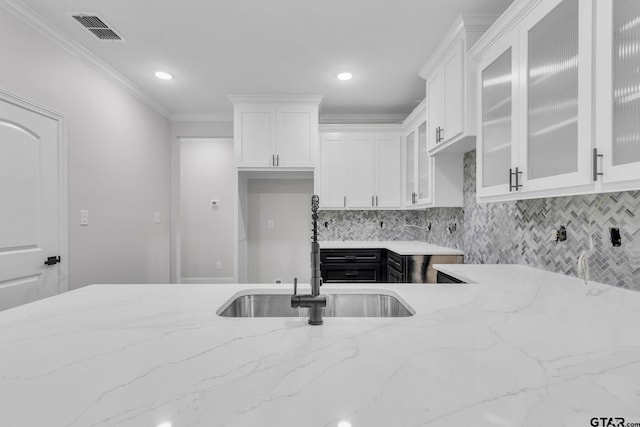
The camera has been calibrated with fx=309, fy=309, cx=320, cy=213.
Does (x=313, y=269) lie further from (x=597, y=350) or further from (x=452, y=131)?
(x=452, y=131)

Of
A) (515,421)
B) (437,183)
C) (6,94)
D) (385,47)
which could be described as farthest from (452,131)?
(6,94)

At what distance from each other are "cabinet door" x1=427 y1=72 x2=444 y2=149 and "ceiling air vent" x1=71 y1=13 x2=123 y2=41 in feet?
8.44

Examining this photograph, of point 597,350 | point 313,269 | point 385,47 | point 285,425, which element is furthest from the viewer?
point 385,47

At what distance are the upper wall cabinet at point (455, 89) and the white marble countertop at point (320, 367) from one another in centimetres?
144

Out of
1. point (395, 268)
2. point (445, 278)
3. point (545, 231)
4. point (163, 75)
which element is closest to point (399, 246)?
point (395, 268)

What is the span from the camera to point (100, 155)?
9.59 ft

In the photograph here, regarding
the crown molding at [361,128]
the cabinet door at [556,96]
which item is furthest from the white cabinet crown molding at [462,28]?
the crown molding at [361,128]

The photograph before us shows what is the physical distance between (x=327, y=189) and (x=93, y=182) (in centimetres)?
240

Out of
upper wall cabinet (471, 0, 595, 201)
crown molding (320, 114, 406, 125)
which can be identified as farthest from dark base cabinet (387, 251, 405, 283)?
crown molding (320, 114, 406, 125)

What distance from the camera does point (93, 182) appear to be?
283 cm

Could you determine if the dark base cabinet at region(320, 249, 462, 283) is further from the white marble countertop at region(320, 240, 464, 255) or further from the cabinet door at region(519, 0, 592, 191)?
the cabinet door at region(519, 0, 592, 191)

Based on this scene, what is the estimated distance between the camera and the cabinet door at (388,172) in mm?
3848

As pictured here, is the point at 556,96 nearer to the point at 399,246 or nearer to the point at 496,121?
the point at 496,121

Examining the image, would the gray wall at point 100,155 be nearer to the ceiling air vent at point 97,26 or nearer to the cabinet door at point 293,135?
the ceiling air vent at point 97,26
